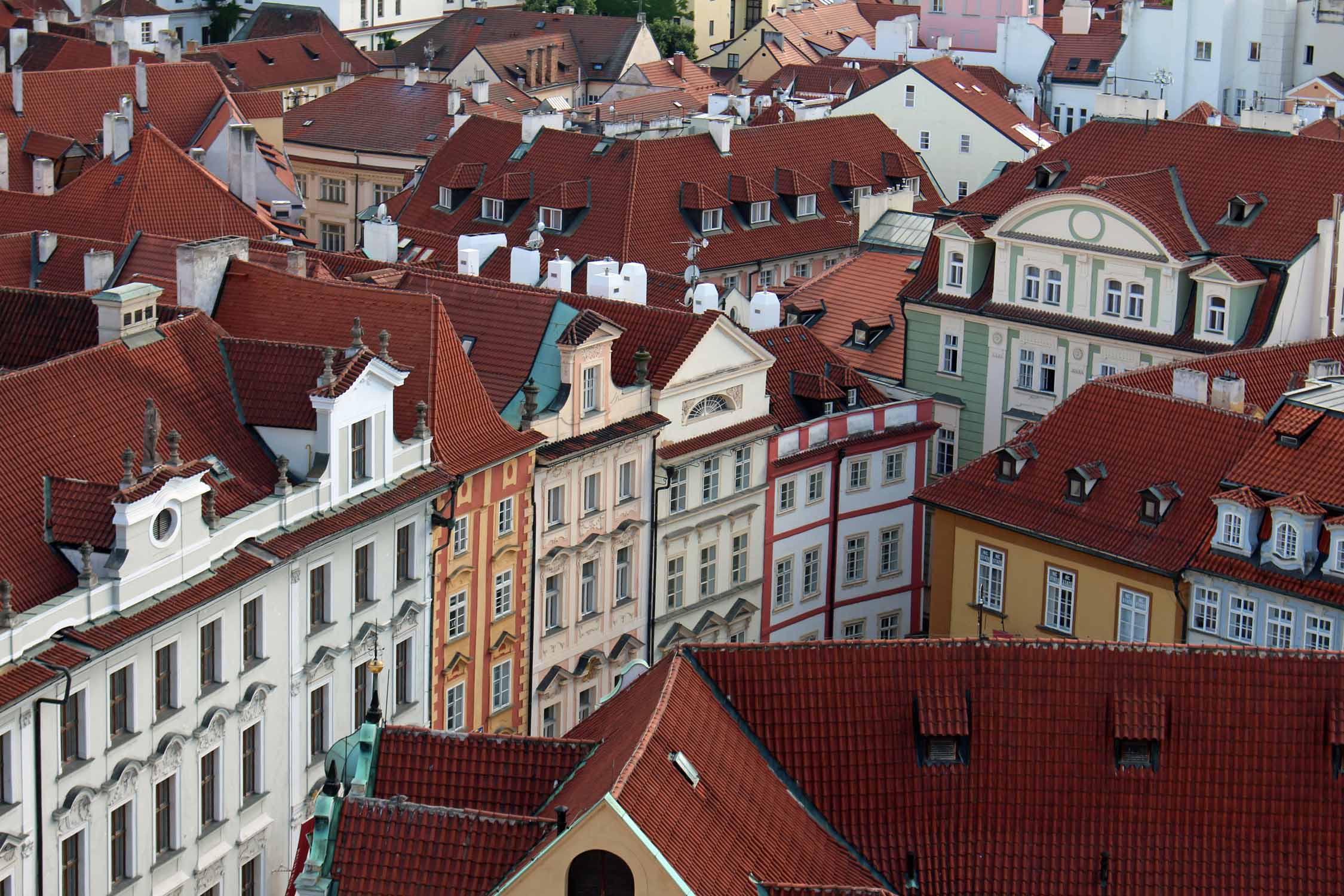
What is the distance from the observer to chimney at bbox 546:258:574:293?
80.8 m

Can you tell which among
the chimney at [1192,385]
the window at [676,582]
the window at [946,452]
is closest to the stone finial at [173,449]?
the window at [676,582]

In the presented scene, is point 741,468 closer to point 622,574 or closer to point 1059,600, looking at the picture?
point 622,574

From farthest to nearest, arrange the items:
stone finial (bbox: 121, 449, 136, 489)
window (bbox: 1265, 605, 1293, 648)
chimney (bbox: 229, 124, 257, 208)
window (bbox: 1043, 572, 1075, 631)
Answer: chimney (bbox: 229, 124, 257, 208) → window (bbox: 1043, 572, 1075, 631) → window (bbox: 1265, 605, 1293, 648) → stone finial (bbox: 121, 449, 136, 489)

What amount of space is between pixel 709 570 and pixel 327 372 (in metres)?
18.9

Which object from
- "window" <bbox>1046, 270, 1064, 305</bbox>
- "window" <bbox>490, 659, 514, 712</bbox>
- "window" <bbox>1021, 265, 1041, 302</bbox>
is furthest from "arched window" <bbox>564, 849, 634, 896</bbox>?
"window" <bbox>1021, 265, 1041, 302</bbox>

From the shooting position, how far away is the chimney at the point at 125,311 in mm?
57062

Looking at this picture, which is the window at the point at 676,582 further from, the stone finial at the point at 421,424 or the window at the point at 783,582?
the stone finial at the point at 421,424

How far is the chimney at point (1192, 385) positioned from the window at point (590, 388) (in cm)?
1593

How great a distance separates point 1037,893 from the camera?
42188 mm

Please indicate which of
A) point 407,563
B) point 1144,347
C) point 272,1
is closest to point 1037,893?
point 407,563

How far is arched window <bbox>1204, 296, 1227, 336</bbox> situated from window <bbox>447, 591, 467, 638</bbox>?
93.1 ft

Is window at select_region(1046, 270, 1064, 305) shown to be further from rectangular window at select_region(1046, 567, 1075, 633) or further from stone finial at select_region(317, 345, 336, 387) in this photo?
stone finial at select_region(317, 345, 336, 387)

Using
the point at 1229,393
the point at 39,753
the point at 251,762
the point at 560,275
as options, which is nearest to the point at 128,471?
the point at 39,753

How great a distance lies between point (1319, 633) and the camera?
6131cm
